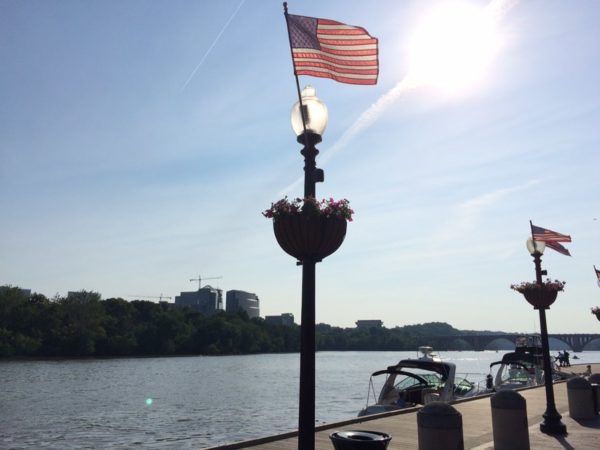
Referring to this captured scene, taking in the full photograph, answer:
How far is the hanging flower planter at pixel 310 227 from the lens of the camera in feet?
24.0

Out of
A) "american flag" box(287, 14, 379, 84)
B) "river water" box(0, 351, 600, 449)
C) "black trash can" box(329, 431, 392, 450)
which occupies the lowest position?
"river water" box(0, 351, 600, 449)

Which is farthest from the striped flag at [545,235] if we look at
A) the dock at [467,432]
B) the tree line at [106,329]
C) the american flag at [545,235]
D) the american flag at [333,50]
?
the tree line at [106,329]

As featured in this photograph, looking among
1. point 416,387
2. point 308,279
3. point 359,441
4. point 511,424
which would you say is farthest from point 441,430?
point 416,387

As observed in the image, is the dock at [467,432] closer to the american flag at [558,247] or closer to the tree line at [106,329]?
the american flag at [558,247]

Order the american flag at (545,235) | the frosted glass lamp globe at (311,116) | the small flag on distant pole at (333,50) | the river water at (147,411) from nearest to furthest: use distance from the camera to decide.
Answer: the frosted glass lamp globe at (311,116) → the small flag on distant pole at (333,50) → the american flag at (545,235) → the river water at (147,411)

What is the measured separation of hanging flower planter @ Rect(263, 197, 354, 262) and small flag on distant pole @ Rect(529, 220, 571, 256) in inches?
508

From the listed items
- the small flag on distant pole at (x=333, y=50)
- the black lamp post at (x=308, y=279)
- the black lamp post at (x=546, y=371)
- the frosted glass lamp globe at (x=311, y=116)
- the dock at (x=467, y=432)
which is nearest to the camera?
the black lamp post at (x=308, y=279)

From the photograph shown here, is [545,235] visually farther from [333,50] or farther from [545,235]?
[333,50]

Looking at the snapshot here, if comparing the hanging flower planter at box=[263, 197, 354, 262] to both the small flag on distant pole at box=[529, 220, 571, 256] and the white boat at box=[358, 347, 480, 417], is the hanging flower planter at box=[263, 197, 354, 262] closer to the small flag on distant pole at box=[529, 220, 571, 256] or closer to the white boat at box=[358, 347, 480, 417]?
the small flag on distant pole at box=[529, 220, 571, 256]

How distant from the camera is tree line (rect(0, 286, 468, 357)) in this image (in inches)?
4220

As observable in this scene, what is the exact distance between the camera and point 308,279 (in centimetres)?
723

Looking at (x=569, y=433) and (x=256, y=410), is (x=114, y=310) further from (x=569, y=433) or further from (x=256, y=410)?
(x=569, y=433)

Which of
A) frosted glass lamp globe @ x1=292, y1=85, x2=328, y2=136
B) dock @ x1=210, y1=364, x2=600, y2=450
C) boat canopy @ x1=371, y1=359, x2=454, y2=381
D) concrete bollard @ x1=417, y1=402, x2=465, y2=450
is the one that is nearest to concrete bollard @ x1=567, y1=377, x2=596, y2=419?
dock @ x1=210, y1=364, x2=600, y2=450

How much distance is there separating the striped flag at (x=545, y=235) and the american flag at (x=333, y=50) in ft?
39.5
